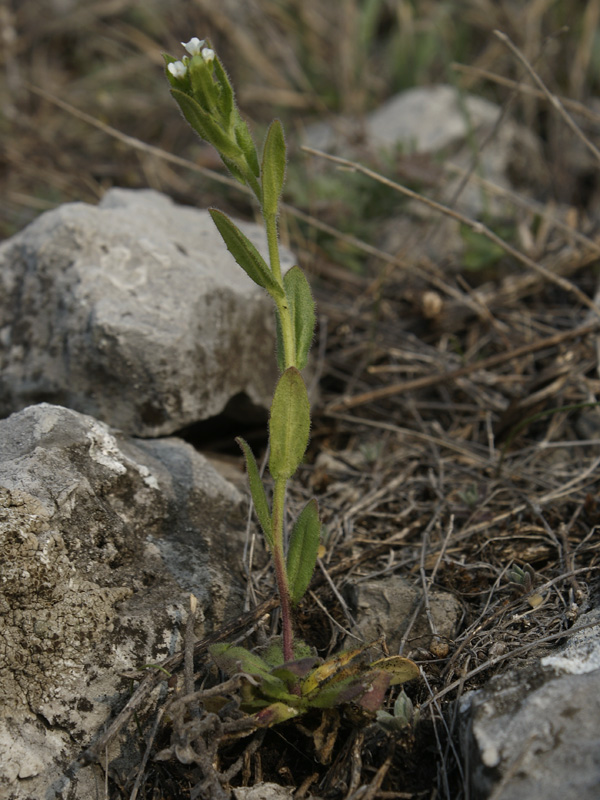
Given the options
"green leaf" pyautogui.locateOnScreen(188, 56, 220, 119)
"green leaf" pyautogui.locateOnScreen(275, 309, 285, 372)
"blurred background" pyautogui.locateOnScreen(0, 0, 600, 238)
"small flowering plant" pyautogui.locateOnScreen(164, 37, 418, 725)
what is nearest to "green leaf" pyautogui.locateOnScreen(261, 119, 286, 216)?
"small flowering plant" pyautogui.locateOnScreen(164, 37, 418, 725)

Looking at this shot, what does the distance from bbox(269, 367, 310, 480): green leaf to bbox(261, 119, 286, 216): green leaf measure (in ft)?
1.30

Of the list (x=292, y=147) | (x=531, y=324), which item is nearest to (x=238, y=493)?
(x=531, y=324)

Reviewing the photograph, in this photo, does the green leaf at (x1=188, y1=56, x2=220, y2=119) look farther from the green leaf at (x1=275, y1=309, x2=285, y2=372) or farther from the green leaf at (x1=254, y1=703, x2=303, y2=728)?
the green leaf at (x1=254, y1=703, x2=303, y2=728)

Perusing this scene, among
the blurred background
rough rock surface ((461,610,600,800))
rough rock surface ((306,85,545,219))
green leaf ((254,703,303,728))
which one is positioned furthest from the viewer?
the blurred background

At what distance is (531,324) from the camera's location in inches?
127

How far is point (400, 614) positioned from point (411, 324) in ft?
5.53

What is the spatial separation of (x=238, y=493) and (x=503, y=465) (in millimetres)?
949

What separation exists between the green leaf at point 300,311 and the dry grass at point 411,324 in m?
0.68

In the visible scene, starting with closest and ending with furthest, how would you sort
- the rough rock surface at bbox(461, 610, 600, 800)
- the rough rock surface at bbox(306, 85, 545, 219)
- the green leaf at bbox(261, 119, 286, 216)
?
the rough rock surface at bbox(461, 610, 600, 800) < the green leaf at bbox(261, 119, 286, 216) < the rough rock surface at bbox(306, 85, 545, 219)

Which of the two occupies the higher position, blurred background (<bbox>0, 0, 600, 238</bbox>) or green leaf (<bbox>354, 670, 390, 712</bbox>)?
blurred background (<bbox>0, 0, 600, 238</bbox>)

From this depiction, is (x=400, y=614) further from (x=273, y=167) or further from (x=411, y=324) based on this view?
(x=411, y=324)

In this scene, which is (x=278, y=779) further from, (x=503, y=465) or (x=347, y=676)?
(x=503, y=465)

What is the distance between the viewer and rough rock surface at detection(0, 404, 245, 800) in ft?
5.37

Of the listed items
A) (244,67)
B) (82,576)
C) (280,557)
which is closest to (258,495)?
(280,557)
